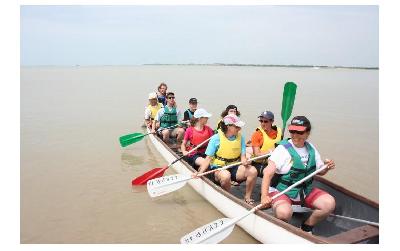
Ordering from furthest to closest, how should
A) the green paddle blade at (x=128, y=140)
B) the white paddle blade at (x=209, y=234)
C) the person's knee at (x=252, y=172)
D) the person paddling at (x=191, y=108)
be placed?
the green paddle blade at (x=128, y=140)
the person paddling at (x=191, y=108)
the person's knee at (x=252, y=172)
the white paddle blade at (x=209, y=234)

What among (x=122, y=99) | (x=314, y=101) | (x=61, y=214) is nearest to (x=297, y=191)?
(x=61, y=214)

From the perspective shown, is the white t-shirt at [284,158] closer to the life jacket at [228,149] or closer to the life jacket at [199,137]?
the life jacket at [228,149]

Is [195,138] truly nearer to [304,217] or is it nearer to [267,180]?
[304,217]

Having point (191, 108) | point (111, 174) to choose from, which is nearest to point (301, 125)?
point (191, 108)

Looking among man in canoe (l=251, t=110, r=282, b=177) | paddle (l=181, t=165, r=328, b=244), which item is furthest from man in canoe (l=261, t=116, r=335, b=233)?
man in canoe (l=251, t=110, r=282, b=177)

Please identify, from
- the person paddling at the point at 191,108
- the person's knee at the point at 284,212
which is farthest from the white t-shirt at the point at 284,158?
the person paddling at the point at 191,108

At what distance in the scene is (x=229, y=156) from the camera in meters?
5.17

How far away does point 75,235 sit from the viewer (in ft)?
16.3

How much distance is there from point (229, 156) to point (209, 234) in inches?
53.3

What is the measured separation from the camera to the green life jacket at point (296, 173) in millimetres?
3848

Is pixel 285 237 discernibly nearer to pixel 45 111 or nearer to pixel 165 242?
pixel 165 242

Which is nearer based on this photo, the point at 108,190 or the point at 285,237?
the point at 285,237

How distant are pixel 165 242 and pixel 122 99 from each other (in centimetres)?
1646

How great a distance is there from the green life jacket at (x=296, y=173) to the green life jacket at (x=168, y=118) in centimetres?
505
